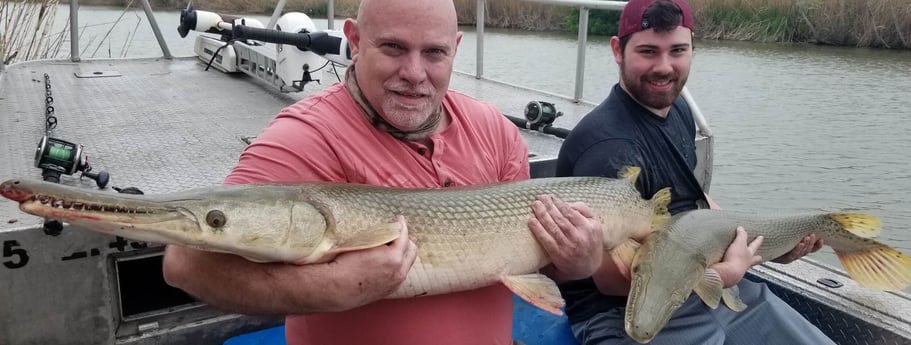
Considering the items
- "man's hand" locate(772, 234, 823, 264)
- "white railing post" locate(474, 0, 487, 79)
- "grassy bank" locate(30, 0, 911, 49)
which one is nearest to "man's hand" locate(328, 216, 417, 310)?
"man's hand" locate(772, 234, 823, 264)

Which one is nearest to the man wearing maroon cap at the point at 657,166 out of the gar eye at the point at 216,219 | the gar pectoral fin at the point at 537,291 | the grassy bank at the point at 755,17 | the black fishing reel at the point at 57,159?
the gar pectoral fin at the point at 537,291

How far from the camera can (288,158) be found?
218 cm

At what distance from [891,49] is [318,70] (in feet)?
65.4

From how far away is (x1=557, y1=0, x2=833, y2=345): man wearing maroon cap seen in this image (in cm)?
309

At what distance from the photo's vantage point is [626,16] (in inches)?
146

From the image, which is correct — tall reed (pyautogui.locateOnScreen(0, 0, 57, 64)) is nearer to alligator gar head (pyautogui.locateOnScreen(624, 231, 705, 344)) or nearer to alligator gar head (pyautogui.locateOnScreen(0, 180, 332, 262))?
alligator gar head (pyautogui.locateOnScreen(0, 180, 332, 262))

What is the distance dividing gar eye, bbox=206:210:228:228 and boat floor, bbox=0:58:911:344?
1196mm

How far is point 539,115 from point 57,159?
298 cm

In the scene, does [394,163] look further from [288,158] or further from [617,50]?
[617,50]

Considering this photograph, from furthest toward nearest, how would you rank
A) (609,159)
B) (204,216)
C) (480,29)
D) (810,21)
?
(810,21)
(480,29)
(609,159)
(204,216)

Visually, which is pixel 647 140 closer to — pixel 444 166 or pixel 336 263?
pixel 444 166

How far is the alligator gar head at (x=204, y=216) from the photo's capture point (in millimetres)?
1479

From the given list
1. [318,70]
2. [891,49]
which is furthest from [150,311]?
[891,49]

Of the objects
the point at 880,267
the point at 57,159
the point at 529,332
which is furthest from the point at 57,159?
the point at 880,267
